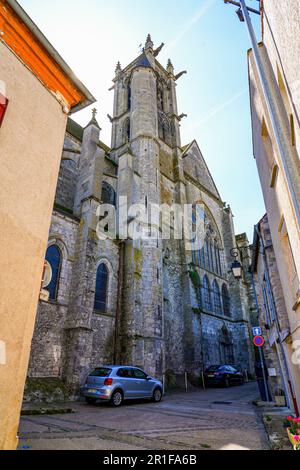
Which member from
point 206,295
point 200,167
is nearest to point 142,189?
point 206,295

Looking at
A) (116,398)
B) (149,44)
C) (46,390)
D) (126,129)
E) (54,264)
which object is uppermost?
(149,44)

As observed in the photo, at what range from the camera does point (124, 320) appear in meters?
14.4

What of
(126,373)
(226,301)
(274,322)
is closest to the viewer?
(274,322)

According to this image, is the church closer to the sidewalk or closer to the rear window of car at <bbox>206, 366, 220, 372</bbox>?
the rear window of car at <bbox>206, 366, 220, 372</bbox>

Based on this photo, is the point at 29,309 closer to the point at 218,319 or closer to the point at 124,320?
the point at 124,320

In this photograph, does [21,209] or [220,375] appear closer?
[21,209]

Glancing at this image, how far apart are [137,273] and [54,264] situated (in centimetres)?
453

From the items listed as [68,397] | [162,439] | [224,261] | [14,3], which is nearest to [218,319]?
[224,261]

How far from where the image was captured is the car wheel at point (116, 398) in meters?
8.84

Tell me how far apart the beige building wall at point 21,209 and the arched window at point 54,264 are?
28.4ft

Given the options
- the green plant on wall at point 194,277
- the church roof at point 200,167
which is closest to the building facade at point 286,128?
the green plant on wall at point 194,277

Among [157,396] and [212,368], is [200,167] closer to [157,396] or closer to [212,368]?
[212,368]

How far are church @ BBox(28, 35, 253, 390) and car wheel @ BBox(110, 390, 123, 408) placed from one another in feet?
8.57

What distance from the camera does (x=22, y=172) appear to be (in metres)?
3.86
